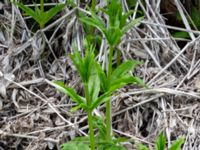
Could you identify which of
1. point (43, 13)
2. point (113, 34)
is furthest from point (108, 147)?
point (43, 13)

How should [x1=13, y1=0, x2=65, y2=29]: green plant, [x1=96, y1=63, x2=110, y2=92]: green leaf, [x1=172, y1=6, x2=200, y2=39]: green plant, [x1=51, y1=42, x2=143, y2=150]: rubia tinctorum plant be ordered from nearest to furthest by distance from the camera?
1. [x1=51, y1=42, x2=143, y2=150]: rubia tinctorum plant
2. [x1=96, y1=63, x2=110, y2=92]: green leaf
3. [x1=13, y1=0, x2=65, y2=29]: green plant
4. [x1=172, y1=6, x2=200, y2=39]: green plant

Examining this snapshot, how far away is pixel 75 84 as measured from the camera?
6.92 feet

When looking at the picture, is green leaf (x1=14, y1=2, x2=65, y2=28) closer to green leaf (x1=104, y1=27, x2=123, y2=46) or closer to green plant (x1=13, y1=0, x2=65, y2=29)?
green plant (x1=13, y1=0, x2=65, y2=29)

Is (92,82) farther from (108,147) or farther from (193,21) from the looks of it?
(193,21)

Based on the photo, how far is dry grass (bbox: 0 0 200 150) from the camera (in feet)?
6.42

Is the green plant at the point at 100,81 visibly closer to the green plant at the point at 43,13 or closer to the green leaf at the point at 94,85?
the green leaf at the point at 94,85

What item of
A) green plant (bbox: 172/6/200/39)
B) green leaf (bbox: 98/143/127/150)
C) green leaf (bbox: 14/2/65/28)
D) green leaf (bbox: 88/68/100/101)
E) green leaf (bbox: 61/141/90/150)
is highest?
green leaf (bbox: 14/2/65/28)

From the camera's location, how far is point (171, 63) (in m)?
2.14

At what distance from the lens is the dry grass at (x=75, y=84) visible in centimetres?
196

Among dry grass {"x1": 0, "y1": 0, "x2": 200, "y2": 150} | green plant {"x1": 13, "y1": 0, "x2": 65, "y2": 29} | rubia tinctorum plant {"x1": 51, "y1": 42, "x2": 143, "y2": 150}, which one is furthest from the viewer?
green plant {"x1": 13, "y1": 0, "x2": 65, "y2": 29}

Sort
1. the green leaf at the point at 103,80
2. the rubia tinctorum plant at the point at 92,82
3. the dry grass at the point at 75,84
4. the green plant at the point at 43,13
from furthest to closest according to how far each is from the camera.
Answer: the green plant at the point at 43,13
the dry grass at the point at 75,84
the green leaf at the point at 103,80
the rubia tinctorum plant at the point at 92,82

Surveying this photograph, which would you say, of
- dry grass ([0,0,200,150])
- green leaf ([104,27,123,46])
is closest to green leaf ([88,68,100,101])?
green leaf ([104,27,123,46])

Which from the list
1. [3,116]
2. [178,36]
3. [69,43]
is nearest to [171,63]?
[178,36]

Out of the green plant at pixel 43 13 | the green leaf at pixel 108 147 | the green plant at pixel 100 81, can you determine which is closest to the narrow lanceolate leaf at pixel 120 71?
the green plant at pixel 100 81
